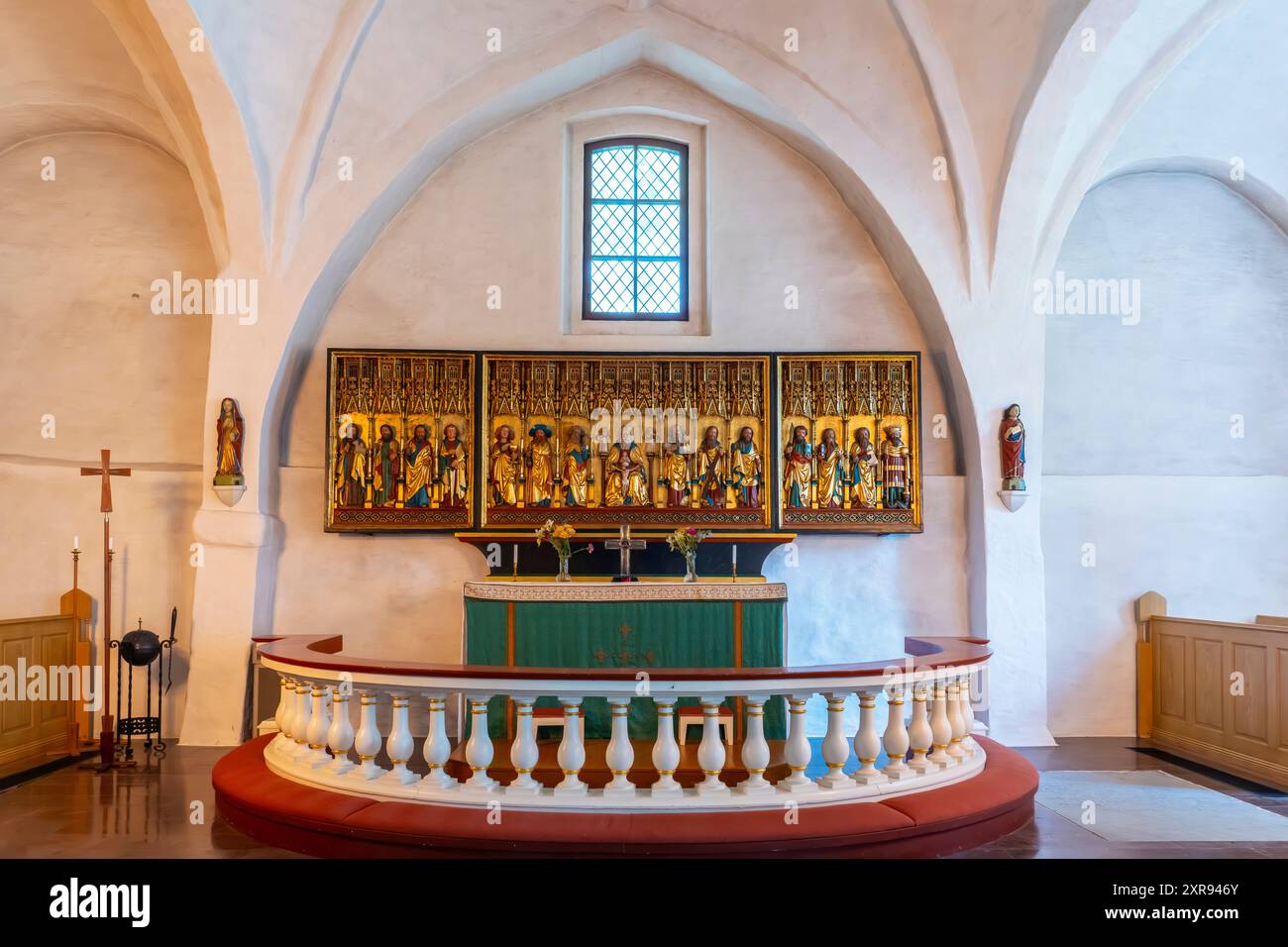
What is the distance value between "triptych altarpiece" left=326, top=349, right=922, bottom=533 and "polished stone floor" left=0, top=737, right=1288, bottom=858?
9.83ft

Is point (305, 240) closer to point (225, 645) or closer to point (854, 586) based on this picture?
point (225, 645)

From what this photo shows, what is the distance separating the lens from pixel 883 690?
6168 mm

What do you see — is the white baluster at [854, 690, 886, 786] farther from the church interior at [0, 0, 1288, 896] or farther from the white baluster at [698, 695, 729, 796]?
the church interior at [0, 0, 1288, 896]

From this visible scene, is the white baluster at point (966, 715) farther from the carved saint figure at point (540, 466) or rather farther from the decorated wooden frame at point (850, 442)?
the carved saint figure at point (540, 466)

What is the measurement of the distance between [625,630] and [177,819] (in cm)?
391

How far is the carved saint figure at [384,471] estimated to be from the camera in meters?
10.5

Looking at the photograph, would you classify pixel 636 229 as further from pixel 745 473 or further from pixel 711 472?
pixel 745 473

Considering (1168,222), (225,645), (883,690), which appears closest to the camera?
(883,690)

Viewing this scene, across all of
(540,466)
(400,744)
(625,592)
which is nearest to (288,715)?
(400,744)

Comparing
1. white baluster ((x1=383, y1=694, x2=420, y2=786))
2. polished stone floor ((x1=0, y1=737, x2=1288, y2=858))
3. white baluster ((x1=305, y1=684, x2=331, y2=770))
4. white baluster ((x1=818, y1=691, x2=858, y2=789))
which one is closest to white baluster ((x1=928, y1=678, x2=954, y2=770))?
polished stone floor ((x1=0, y1=737, x2=1288, y2=858))

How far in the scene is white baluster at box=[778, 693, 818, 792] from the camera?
5805 millimetres

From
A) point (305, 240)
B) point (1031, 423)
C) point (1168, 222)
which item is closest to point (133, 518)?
point (305, 240)
